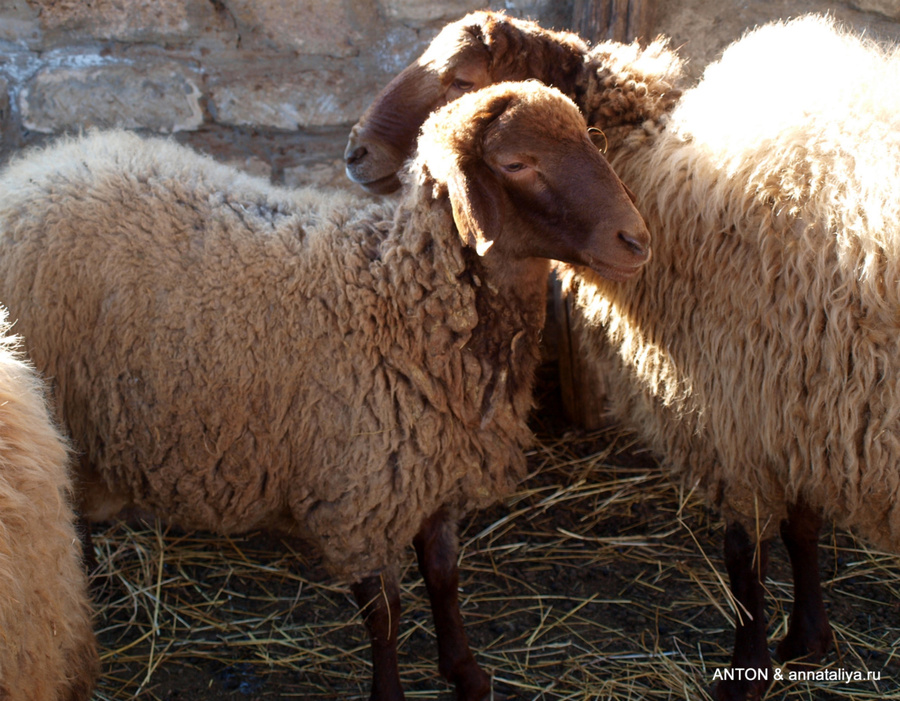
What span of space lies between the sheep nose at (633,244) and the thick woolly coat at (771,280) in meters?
0.34

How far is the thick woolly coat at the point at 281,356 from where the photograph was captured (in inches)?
87.5

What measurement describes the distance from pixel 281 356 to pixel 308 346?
0.27 feet

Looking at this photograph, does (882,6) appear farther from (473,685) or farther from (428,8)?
(473,685)

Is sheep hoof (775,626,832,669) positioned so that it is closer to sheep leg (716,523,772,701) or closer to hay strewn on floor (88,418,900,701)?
hay strewn on floor (88,418,900,701)

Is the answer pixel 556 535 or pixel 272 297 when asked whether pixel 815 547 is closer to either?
pixel 556 535

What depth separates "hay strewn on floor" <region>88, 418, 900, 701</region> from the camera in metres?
2.65

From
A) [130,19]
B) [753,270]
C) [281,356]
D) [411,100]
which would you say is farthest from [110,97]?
[753,270]

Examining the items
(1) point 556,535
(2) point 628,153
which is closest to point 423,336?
(2) point 628,153

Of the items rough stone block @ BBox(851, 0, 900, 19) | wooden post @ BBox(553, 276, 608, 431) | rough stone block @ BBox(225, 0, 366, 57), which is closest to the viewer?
rough stone block @ BBox(851, 0, 900, 19)

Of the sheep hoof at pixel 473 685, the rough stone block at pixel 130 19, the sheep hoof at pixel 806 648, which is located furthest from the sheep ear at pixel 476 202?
the rough stone block at pixel 130 19

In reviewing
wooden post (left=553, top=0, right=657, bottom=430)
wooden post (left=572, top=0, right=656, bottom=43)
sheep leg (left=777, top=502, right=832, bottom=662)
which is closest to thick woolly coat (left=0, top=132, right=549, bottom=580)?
wooden post (left=553, top=0, right=657, bottom=430)

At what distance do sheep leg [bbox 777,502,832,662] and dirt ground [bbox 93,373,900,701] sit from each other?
0.29 ft

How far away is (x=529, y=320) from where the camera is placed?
2352mm

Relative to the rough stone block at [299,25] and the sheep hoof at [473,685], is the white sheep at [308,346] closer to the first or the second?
the sheep hoof at [473,685]
